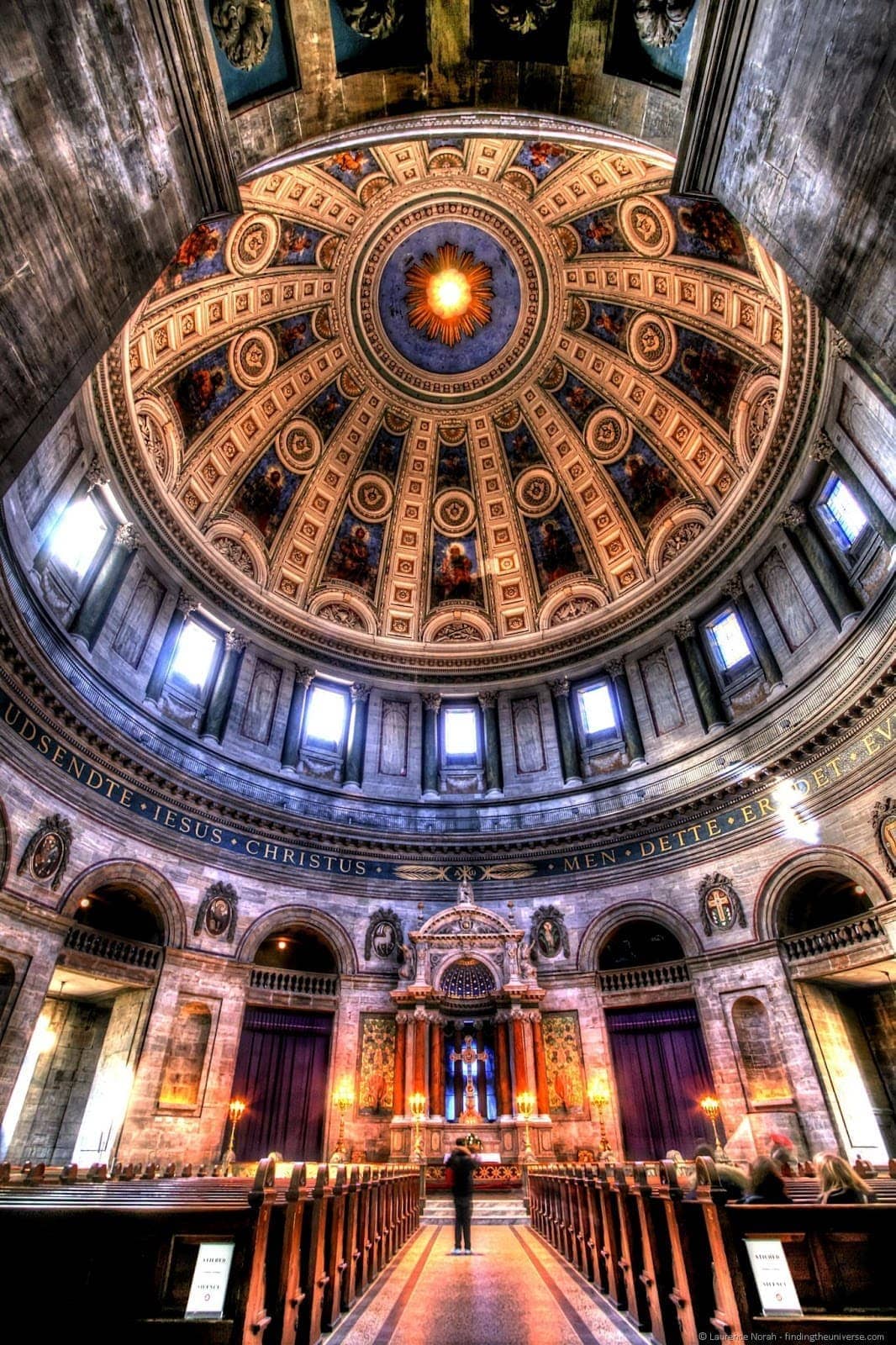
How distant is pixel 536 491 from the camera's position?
29141 mm

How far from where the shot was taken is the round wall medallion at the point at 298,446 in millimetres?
26981

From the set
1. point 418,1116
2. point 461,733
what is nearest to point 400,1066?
point 418,1116

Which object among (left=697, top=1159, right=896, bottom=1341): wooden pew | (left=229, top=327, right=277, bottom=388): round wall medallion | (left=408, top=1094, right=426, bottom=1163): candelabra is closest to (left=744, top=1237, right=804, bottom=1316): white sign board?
(left=697, top=1159, right=896, bottom=1341): wooden pew

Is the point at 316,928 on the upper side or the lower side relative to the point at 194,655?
lower

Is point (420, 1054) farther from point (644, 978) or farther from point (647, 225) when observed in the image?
point (647, 225)

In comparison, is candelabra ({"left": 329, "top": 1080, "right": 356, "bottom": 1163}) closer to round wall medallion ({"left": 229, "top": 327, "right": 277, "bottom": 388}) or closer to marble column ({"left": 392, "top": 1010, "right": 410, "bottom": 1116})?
marble column ({"left": 392, "top": 1010, "right": 410, "bottom": 1116})

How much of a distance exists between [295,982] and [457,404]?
23.4 meters

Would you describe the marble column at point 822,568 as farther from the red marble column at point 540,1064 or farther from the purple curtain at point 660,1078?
the red marble column at point 540,1064

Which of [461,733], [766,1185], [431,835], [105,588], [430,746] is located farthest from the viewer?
[461,733]

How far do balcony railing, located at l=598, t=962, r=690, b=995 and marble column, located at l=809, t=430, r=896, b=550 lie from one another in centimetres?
1238

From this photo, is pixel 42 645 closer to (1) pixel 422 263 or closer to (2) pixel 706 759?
(2) pixel 706 759

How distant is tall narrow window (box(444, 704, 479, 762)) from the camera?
26219 mm

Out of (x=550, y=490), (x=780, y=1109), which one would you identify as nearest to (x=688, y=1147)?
(x=780, y=1109)

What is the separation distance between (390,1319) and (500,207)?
29.7m
